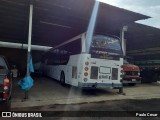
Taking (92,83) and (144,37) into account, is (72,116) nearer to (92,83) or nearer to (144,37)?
(92,83)

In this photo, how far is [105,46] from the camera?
36.2ft

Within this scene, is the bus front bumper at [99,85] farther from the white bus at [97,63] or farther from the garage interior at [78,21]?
the garage interior at [78,21]

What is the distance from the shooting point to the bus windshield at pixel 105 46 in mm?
10696

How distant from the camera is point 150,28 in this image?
624 inches

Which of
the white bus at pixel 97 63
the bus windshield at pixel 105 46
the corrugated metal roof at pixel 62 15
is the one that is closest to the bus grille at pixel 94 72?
the white bus at pixel 97 63

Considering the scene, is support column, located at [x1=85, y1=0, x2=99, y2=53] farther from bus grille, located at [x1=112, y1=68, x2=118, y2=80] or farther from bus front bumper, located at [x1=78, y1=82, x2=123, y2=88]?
bus grille, located at [x1=112, y1=68, x2=118, y2=80]

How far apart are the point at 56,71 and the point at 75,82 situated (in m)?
4.97

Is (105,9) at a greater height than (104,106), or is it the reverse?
(105,9)

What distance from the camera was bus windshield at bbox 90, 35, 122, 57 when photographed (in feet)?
35.1

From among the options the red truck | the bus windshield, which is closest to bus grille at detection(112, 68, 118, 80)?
the bus windshield

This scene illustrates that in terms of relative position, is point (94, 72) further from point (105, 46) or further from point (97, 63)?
point (105, 46)

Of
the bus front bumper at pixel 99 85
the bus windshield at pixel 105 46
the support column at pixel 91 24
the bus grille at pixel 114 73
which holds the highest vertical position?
the support column at pixel 91 24

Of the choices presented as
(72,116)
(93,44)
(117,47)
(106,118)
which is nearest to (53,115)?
(72,116)

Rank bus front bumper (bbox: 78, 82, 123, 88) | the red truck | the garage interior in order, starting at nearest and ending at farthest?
bus front bumper (bbox: 78, 82, 123, 88), the garage interior, the red truck
